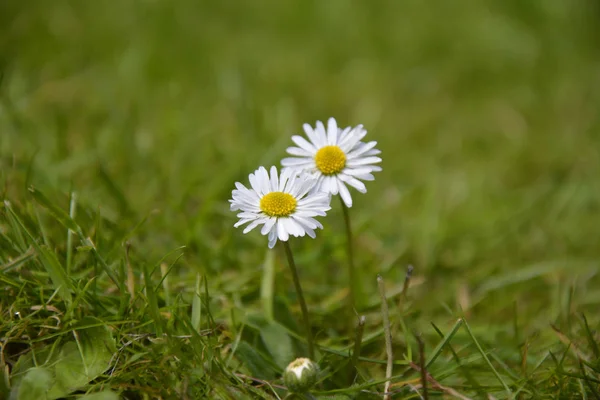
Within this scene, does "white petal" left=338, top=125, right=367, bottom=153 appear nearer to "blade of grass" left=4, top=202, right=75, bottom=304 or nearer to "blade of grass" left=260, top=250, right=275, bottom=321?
"blade of grass" left=260, top=250, right=275, bottom=321

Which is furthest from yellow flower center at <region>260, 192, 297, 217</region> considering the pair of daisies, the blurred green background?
the blurred green background

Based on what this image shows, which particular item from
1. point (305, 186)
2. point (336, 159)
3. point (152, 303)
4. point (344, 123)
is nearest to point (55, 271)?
point (152, 303)

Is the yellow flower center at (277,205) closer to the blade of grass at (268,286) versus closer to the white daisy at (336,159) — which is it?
the white daisy at (336,159)

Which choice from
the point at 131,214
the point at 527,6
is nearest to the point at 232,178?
the point at 131,214

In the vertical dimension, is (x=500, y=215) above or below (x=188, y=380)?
above

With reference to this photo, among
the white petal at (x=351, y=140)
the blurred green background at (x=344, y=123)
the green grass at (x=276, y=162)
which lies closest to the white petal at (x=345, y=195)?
the white petal at (x=351, y=140)

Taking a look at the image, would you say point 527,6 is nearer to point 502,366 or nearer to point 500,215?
point 500,215

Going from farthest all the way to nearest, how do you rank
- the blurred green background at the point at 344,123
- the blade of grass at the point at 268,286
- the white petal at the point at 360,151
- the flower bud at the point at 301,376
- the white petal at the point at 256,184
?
the blurred green background at the point at 344,123, the blade of grass at the point at 268,286, the white petal at the point at 360,151, the white petal at the point at 256,184, the flower bud at the point at 301,376
